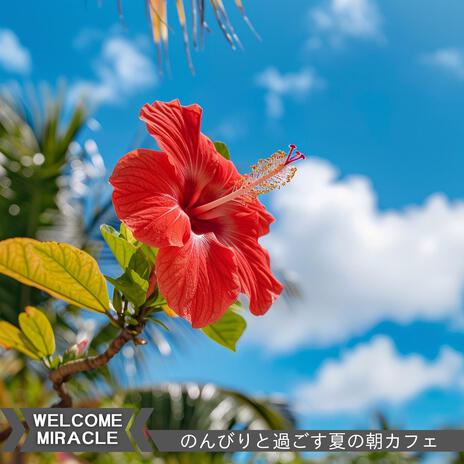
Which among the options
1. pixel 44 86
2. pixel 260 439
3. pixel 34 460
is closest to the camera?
pixel 260 439

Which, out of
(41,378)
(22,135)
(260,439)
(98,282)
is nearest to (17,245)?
(98,282)

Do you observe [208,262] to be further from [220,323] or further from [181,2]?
[181,2]

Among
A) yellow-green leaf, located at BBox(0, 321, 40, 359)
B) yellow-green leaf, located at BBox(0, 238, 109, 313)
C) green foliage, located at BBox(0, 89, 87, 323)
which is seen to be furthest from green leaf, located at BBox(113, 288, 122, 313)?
green foliage, located at BBox(0, 89, 87, 323)

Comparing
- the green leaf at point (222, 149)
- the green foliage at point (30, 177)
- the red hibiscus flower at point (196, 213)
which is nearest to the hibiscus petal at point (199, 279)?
the red hibiscus flower at point (196, 213)

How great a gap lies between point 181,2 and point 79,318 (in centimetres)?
337

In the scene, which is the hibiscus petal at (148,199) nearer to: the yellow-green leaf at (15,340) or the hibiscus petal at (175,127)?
the hibiscus petal at (175,127)

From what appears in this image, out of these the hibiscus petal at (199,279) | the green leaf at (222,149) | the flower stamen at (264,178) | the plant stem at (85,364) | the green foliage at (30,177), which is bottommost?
the plant stem at (85,364)

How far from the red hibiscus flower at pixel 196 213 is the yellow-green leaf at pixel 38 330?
0.16 metres

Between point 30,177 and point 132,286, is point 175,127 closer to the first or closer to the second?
point 132,286

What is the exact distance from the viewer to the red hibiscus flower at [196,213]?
18.3 inches

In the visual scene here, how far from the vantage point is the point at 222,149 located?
600mm

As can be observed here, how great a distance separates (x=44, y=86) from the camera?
17.2 feet

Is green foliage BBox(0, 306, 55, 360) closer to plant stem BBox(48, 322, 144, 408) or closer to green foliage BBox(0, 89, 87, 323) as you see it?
plant stem BBox(48, 322, 144, 408)

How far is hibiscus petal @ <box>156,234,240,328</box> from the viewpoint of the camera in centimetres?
46
